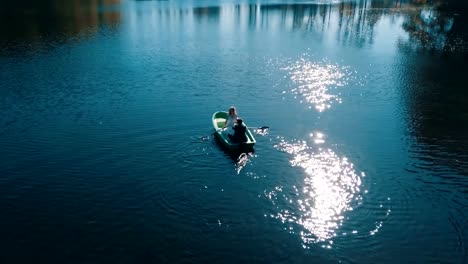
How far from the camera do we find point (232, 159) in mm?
21469

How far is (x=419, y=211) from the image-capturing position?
17.0 m

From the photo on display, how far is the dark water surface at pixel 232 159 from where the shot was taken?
1509cm

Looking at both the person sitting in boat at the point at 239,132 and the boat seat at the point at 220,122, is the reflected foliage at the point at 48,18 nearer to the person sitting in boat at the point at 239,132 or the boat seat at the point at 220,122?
the boat seat at the point at 220,122

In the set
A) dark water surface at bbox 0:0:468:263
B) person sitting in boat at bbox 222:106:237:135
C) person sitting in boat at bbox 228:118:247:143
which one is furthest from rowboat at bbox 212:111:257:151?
dark water surface at bbox 0:0:468:263

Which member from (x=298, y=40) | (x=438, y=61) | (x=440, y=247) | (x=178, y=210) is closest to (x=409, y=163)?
(x=440, y=247)

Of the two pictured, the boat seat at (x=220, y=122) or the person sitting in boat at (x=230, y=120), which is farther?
the boat seat at (x=220, y=122)

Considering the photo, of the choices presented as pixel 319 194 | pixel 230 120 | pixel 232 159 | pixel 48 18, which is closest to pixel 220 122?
pixel 230 120

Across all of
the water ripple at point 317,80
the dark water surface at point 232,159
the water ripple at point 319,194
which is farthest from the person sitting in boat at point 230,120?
the water ripple at point 317,80

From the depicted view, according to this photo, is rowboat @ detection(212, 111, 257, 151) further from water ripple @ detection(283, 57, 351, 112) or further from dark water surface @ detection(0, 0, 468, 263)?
water ripple @ detection(283, 57, 351, 112)

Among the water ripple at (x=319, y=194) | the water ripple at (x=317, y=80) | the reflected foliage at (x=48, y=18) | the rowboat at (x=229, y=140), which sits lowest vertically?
the water ripple at (x=319, y=194)

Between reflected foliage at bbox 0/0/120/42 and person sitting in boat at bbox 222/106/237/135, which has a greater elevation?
reflected foliage at bbox 0/0/120/42

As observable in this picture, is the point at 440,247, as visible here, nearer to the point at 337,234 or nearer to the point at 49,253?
the point at 337,234

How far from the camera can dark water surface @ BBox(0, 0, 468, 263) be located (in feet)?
49.5

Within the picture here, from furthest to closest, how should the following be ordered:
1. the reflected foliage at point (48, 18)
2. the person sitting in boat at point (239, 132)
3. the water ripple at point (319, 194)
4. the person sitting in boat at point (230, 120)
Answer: the reflected foliage at point (48, 18), the person sitting in boat at point (230, 120), the person sitting in boat at point (239, 132), the water ripple at point (319, 194)
